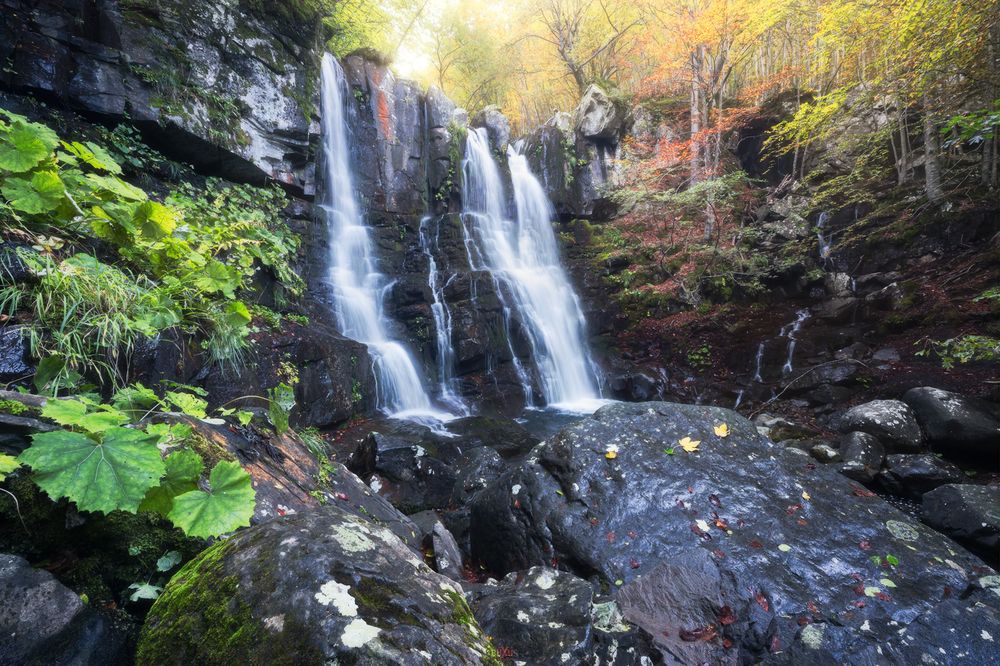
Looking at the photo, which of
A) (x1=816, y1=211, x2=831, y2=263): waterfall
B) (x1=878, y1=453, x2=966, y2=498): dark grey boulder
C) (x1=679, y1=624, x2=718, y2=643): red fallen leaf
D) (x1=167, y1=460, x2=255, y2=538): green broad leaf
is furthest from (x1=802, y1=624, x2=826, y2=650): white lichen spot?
(x1=816, y1=211, x2=831, y2=263): waterfall

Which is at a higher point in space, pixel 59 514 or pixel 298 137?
pixel 298 137

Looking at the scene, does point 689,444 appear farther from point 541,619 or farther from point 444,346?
point 444,346

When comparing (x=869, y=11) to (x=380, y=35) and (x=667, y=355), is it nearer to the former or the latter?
(x=667, y=355)

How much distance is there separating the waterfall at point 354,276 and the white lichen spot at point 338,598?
7912 mm

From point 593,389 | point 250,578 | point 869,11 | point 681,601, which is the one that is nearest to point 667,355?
point 593,389

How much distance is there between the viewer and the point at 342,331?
10.0 m

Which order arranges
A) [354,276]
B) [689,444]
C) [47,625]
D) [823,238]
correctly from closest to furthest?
[47,625]
[689,444]
[354,276]
[823,238]

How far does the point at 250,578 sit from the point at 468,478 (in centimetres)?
430

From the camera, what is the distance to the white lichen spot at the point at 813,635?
227 centimetres

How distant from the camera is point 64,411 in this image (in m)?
1.33

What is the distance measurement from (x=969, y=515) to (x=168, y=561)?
587 cm

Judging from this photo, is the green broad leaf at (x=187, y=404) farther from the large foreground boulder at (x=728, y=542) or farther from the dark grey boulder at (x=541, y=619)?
the large foreground boulder at (x=728, y=542)

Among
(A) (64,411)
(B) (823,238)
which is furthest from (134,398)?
(B) (823,238)

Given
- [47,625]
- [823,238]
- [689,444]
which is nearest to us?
[47,625]
